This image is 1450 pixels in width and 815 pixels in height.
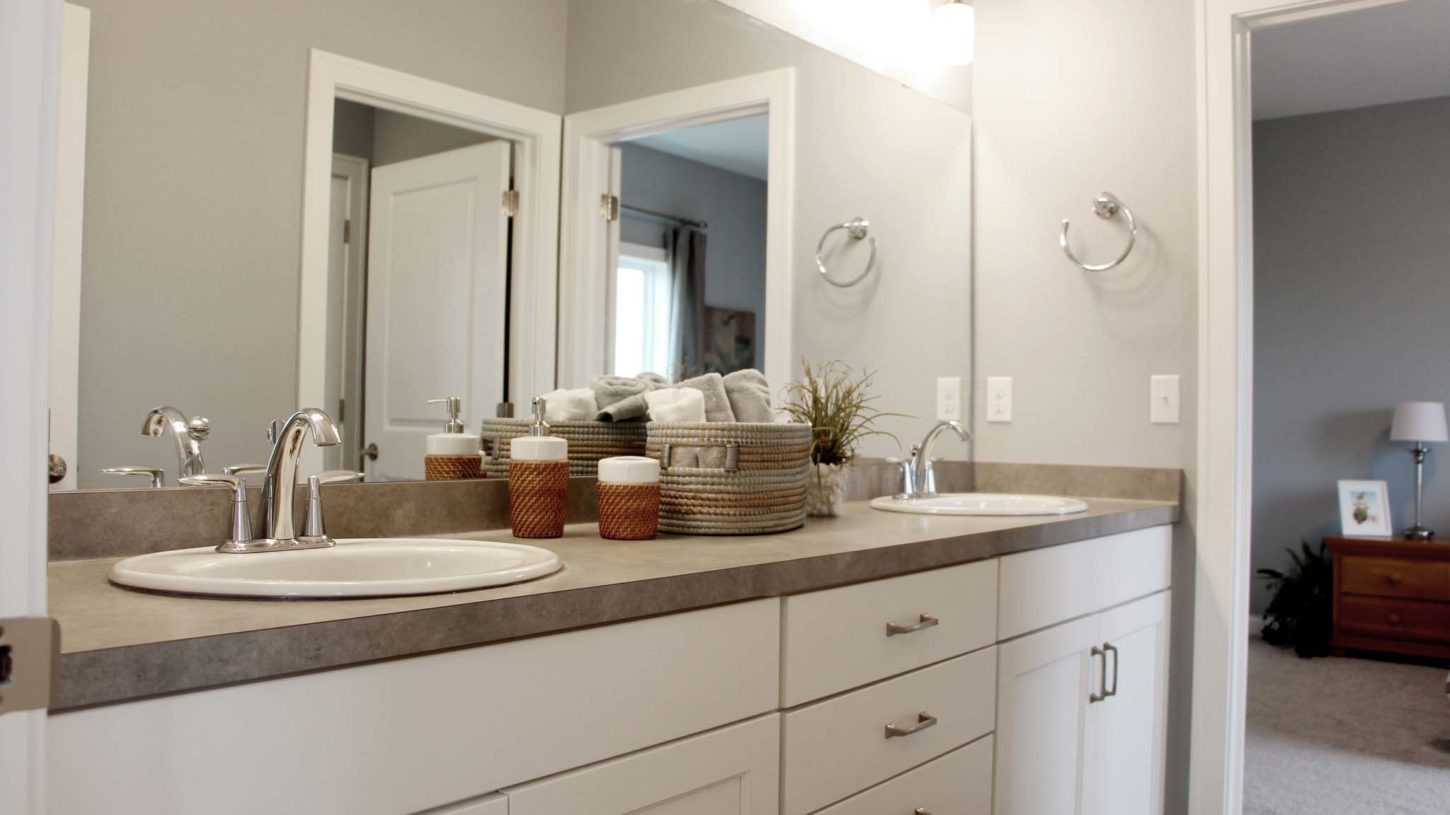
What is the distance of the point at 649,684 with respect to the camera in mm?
1157

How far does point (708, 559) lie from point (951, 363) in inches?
59.6

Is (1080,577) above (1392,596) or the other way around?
above

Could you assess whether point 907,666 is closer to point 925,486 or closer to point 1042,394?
point 925,486

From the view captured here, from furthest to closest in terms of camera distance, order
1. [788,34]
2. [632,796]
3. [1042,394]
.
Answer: [1042,394] → [788,34] → [632,796]

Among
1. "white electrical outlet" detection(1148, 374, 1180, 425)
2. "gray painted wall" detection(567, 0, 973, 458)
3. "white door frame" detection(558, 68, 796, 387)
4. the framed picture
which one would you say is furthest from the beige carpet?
"white door frame" detection(558, 68, 796, 387)

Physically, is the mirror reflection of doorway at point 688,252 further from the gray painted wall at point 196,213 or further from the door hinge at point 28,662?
the door hinge at point 28,662

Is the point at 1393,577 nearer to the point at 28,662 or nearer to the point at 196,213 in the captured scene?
the point at 196,213

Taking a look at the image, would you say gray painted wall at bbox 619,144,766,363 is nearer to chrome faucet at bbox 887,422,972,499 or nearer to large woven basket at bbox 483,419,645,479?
large woven basket at bbox 483,419,645,479

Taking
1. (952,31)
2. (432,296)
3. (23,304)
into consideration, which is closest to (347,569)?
(432,296)

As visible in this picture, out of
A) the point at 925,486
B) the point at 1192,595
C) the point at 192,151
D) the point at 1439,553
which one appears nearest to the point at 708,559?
the point at 192,151

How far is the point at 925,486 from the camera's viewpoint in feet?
7.98

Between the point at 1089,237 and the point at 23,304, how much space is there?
238cm

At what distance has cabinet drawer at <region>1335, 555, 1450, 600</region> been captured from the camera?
4.85 metres

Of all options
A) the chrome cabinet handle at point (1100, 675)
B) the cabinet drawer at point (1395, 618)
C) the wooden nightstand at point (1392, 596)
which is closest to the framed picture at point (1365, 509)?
the wooden nightstand at point (1392, 596)
